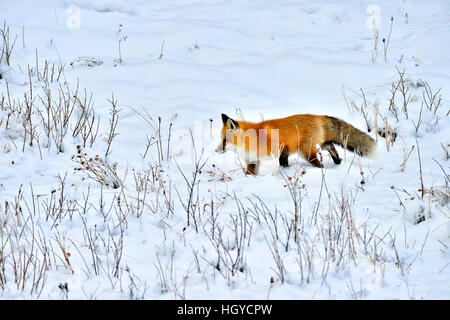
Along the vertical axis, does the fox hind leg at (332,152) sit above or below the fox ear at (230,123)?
below

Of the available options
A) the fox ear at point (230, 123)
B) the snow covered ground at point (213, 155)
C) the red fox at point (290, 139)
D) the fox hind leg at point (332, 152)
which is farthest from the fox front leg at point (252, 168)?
the fox hind leg at point (332, 152)

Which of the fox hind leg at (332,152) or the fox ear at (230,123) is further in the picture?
the fox hind leg at (332,152)

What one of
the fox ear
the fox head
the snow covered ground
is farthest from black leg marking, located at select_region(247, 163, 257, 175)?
the fox ear

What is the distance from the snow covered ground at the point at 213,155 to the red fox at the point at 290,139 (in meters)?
0.17

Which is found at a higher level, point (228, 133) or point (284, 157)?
point (228, 133)

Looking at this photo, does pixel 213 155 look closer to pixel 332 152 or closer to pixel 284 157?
pixel 284 157

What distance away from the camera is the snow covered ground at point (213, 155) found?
3.74m

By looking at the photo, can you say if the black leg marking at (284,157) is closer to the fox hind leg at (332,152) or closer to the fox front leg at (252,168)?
the fox front leg at (252,168)

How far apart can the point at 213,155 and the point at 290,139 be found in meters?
1.16

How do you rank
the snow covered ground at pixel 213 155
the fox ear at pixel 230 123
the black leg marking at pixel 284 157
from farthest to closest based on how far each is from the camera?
1. the black leg marking at pixel 284 157
2. the fox ear at pixel 230 123
3. the snow covered ground at pixel 213 155

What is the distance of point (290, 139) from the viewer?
19.4 feet

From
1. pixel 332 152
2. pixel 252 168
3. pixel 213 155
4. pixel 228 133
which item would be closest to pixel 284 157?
pixel 252 168
